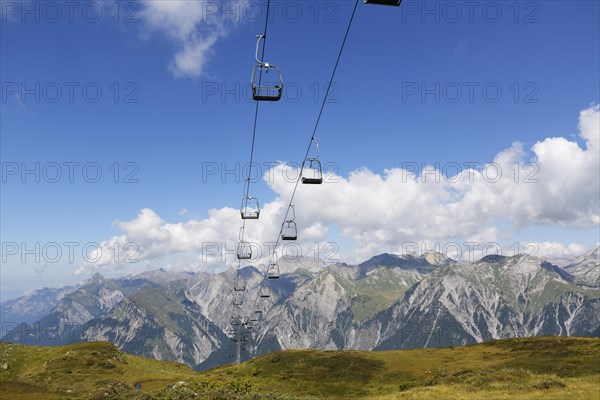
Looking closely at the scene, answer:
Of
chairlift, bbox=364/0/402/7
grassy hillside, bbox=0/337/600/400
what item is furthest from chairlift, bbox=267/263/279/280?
chairlift, bbox=364/0/402/7

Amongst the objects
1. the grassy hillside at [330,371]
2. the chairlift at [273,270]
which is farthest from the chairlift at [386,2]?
the chairlift at [273,270]

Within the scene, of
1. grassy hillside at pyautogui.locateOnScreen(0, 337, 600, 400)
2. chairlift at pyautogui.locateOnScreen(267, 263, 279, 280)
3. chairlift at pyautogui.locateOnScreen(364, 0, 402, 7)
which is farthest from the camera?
chairlift at pyautogui.locateOnScreen(267, 263, 279, 280)

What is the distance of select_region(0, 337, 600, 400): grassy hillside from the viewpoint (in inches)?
2242

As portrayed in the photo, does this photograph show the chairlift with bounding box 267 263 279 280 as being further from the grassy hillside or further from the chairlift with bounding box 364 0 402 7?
the chairlift with bounding box 364 0 402 7

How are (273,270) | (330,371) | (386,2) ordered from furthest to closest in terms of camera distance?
(330,371) → (273,270) → (386,2)

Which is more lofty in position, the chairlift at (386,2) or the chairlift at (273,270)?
the chairlift at (386,2)

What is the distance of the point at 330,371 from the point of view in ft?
320

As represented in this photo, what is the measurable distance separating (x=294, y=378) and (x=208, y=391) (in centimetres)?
5410

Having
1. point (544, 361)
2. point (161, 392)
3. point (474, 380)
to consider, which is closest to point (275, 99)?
point (161, 392)

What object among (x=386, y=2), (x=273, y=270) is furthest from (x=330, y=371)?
(x=386, y=2)

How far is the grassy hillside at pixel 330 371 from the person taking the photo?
2242 inches

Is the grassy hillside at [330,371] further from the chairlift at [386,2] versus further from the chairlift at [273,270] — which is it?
the chairlift at [386,2]

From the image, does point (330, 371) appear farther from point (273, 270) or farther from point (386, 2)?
point (386, 2)

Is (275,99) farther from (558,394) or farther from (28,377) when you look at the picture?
(28,377)
